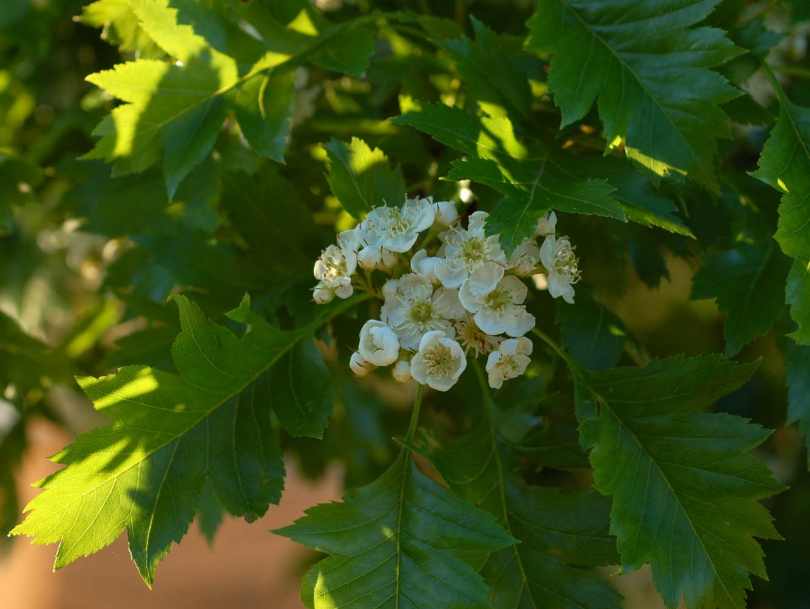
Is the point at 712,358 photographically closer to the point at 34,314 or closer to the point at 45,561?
the point at 34,314

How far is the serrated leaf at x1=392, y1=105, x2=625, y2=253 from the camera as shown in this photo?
24.3 inches

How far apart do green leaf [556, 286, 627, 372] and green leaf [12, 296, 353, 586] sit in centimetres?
24

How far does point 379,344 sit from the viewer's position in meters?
0.67

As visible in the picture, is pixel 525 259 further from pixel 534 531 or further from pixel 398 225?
pixel 534 531

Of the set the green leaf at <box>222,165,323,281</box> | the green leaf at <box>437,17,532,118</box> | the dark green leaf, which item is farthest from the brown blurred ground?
the green leaf at <box>437,17,532,118</box>

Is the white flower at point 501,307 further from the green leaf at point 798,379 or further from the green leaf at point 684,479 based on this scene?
the green leaf at point 798,379

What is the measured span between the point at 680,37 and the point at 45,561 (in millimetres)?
3156

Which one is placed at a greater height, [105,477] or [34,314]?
[105,477]

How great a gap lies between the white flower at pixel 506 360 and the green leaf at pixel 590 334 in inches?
5.2

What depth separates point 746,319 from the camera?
2.59 ft

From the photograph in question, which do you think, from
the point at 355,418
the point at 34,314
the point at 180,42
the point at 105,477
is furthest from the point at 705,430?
the point at 34,314

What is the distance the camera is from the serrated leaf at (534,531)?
720 millimetres

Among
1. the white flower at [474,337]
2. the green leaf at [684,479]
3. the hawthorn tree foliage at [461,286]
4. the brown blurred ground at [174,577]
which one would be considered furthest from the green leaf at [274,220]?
the brown blurred ground at [174,577]

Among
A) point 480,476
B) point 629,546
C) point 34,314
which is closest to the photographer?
point 629,546
